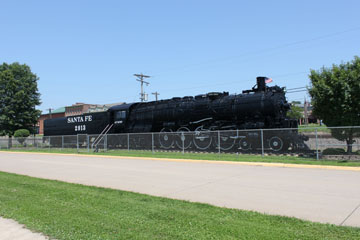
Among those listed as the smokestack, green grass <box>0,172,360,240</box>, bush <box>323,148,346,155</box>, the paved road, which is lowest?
the paved road

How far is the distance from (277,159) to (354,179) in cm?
530

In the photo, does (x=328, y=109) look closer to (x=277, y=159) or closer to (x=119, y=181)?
(x=277, y=159)

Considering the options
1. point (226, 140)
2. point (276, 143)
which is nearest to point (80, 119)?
point (226, 140)

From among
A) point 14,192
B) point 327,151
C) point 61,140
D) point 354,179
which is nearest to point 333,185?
point 354,179

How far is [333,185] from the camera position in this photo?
8.13 metres

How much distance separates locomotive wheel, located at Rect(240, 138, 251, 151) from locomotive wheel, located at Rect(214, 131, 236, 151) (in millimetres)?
487

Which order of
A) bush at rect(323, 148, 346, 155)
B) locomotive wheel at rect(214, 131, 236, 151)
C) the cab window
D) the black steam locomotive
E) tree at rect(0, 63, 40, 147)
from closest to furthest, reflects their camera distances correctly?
bush at rect(323, 148, 346, 155) < the black steam locomotive < locomotive wheel at rect(214, 131, 236, 151) < the cab window < tree at rect(0, 63, 40, 147)

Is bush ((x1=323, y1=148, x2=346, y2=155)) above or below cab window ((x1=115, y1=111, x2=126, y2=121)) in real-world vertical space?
below

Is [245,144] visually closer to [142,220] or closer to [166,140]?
[166,140]

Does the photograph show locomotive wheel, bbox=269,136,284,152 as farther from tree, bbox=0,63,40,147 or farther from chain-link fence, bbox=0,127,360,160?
tree, bbox=0,63,40,147

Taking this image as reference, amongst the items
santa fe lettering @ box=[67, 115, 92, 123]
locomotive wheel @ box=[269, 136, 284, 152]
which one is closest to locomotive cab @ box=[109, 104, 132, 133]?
santa fe lettering @ box=[67, 115, 92, 123]

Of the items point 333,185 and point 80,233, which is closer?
point 80,233

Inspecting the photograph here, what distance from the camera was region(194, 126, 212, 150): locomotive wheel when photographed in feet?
62.1

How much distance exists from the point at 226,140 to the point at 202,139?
1831 mm
